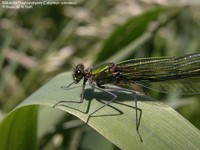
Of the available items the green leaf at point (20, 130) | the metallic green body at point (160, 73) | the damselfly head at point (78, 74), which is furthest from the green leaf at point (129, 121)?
the metallic green body at point (160, 73)

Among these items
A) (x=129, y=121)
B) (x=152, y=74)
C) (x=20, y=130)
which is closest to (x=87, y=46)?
(x=152, y=74)

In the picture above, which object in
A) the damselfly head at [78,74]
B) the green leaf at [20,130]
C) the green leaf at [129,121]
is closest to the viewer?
the green leaf at [129,121]

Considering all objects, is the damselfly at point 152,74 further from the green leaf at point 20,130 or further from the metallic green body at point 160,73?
the green leaf at point 20,130

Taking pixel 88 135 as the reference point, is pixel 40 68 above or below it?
above

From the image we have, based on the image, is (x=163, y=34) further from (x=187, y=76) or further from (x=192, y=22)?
(x=187, y=76)

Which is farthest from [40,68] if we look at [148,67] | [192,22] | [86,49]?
[192,22]

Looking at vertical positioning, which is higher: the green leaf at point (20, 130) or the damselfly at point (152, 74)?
the damselfly at point (152, 74)

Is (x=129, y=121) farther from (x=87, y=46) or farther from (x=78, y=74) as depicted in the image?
(x=87, y=46)
